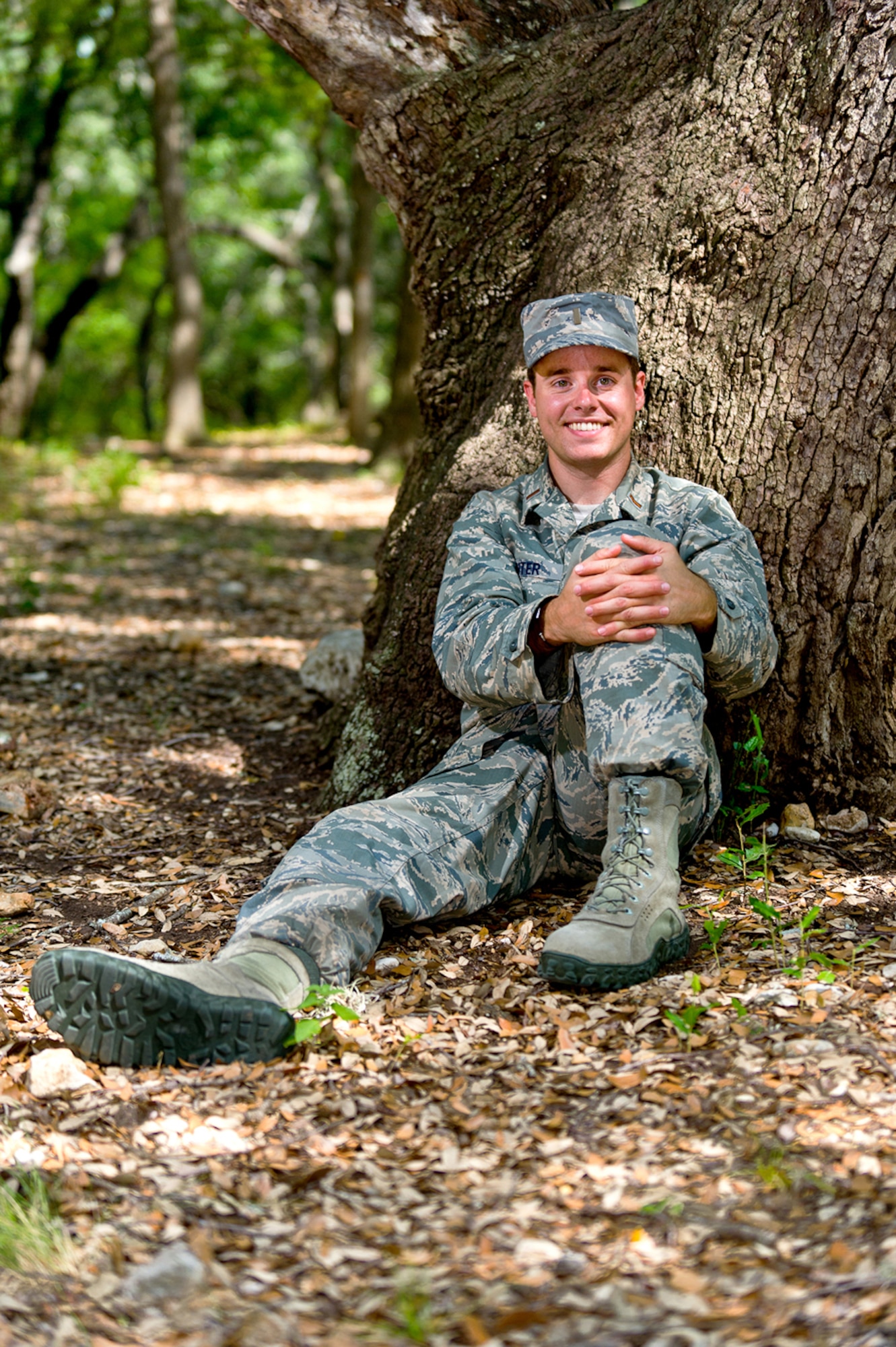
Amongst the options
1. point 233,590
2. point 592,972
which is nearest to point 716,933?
point 592,972

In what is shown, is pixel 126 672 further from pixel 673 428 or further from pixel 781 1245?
pixel 781 1245

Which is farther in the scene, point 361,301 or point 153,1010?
point 361,301

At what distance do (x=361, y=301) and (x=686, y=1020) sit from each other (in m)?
13.0

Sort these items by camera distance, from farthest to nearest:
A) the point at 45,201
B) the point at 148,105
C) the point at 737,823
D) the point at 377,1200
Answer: the point at 148,105 < the point at 45,201 < the point at 737,823 < the point at 377,1200

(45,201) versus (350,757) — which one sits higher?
(45,201)

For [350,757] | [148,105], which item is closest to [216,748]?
[350,757]

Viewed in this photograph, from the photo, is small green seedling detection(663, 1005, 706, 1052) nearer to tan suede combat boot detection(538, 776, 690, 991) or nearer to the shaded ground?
the shaded ground

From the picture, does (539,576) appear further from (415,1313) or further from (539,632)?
(415,1313)

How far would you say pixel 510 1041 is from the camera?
259 centimetres

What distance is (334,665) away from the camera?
490 cm

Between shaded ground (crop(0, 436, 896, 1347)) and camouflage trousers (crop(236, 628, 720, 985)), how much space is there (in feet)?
0.51

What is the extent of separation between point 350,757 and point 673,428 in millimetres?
1488

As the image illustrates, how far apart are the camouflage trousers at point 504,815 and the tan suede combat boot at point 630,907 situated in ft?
0.26

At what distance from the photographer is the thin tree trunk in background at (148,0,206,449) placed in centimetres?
1370
